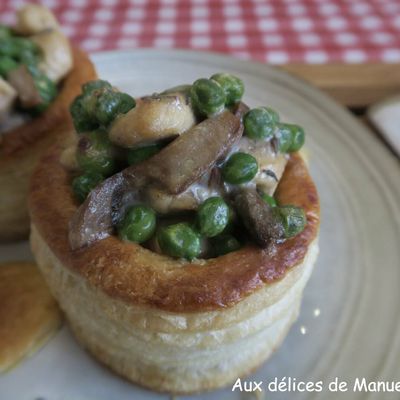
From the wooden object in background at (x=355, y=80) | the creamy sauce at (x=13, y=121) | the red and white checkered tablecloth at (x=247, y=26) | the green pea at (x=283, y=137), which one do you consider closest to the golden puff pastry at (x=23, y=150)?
the creamy sauce at (x=13, y=121)

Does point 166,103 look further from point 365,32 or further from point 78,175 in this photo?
point 365,32

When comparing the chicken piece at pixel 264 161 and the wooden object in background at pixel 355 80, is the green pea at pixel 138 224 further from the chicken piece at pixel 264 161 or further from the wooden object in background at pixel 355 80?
the wooden object in background at pixel 355 80

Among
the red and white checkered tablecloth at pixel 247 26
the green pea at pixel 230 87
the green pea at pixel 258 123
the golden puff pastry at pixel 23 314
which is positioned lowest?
the red and white checkered tablecloth at pixel 247 26

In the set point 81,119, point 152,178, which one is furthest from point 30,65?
point 152,178

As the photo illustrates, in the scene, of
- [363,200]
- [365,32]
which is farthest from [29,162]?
[365,32]

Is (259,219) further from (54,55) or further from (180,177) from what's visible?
(54,55)
